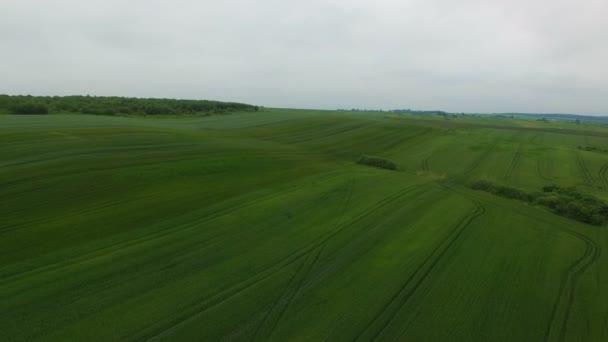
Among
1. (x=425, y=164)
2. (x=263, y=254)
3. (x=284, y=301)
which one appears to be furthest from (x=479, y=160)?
(x=284, y=301)

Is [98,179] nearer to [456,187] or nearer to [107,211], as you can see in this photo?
[107,211]

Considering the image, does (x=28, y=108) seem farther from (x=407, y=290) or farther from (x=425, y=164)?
(x=407, y=290)

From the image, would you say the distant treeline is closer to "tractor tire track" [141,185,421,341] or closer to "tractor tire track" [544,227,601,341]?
"tractor tire track" [141,185,421,341]

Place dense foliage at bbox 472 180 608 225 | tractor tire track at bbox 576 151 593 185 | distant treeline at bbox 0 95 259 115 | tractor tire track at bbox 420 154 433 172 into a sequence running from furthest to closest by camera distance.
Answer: distant treeline at bbox 0 95 259 115, tractor tire track at bbox 420 154 433 172, tractor tire track at bbox 576 151 593 185, dense foliage at bbox 472 180 608 225

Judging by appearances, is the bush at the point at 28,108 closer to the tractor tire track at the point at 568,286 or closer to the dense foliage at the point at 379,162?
the dense foliage at the point at 379,162

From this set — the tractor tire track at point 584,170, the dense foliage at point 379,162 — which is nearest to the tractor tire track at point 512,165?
the tractor tire track at point 584,170

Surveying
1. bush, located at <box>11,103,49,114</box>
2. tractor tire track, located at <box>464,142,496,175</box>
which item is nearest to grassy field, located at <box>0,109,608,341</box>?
tractor tire track, located at <box>464,142,496,175</box>

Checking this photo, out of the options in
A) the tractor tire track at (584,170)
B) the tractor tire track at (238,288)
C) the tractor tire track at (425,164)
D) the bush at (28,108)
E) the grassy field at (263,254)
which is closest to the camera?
the tractor tire track at (238,288)
